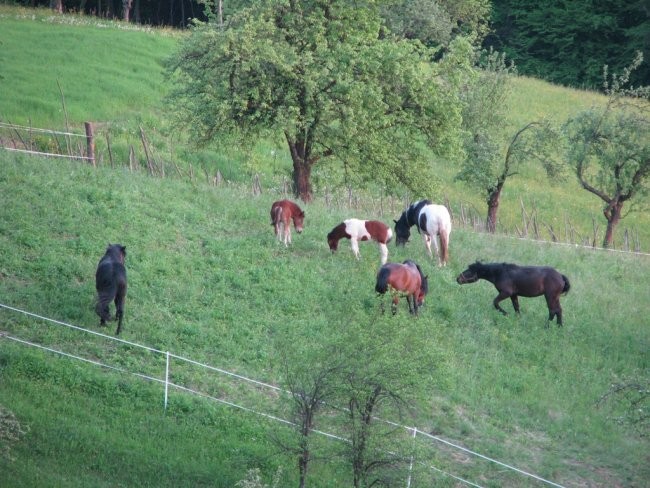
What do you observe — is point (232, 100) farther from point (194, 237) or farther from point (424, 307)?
point (424, 307)

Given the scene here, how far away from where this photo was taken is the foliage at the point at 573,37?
243ft

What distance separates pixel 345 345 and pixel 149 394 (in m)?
4.14

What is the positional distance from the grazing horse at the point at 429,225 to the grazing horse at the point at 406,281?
10.1ft

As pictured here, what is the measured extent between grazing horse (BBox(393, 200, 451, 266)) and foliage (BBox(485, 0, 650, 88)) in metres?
49.8

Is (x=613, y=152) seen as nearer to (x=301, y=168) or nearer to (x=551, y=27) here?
(x=301, y=168)

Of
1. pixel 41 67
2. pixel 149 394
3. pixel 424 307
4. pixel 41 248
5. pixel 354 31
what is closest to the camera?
pixel 149 394

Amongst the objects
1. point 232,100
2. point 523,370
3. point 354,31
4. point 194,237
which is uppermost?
point 354,31

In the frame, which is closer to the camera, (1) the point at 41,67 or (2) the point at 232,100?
(2) the point at 232,100

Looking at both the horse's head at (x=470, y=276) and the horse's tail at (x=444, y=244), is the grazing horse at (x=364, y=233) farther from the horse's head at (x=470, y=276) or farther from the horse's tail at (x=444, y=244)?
the horse's head at (x=470, y=276)

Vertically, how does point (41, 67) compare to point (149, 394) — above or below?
above

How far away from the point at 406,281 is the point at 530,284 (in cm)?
441

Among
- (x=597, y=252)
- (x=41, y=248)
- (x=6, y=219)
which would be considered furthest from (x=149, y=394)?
(x=597, y=252)

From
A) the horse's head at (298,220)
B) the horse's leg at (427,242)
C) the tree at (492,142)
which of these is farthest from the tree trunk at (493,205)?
the horse's head at (298,220)

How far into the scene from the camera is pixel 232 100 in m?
30.1
